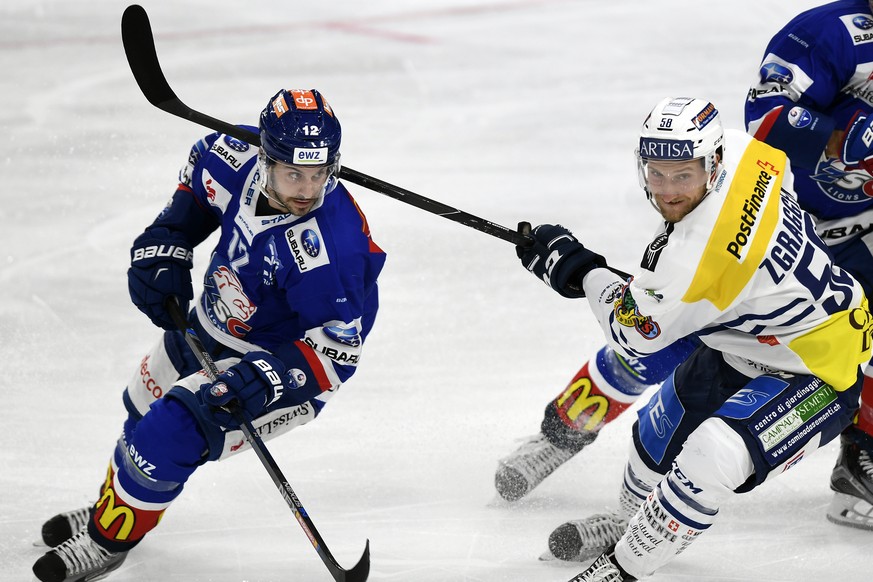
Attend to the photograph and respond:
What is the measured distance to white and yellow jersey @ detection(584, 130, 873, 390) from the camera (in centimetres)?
264

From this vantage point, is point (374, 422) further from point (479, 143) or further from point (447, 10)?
point (447, 10)

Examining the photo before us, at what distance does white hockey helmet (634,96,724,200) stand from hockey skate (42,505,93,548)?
178 cm

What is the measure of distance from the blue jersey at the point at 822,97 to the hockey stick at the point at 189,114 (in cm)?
62

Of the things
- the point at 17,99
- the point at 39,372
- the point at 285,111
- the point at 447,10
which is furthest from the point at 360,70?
the point at 285,111

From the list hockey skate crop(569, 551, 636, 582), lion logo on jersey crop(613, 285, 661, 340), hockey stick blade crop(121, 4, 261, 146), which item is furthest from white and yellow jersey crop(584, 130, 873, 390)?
hockey stick blade crop(121, 4, 261, 146)

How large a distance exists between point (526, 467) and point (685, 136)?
1.38 m

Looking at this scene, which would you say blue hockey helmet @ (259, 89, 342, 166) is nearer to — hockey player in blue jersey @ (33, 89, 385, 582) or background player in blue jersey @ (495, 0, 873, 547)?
hockey player in blue jersey @ (33, 89, 385, 582)

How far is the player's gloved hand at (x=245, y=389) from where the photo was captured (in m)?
2.78

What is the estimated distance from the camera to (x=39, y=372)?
435 centimetres

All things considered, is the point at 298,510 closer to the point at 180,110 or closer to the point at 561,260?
the point at 561,260

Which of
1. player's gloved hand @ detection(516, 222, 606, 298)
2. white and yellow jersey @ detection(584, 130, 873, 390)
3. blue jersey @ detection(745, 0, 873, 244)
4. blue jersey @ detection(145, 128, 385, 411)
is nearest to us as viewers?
white and yellow jersey @ detection(584, 130, 873, 390)

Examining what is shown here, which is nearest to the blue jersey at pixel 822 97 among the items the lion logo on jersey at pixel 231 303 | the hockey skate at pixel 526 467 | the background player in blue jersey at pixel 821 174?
the background player in blue jersey at pixel 821 174

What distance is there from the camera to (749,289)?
8.82 feet

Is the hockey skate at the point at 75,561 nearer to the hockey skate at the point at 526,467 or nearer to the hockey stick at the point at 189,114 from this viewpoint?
the hockey stick at the point at 189,114
